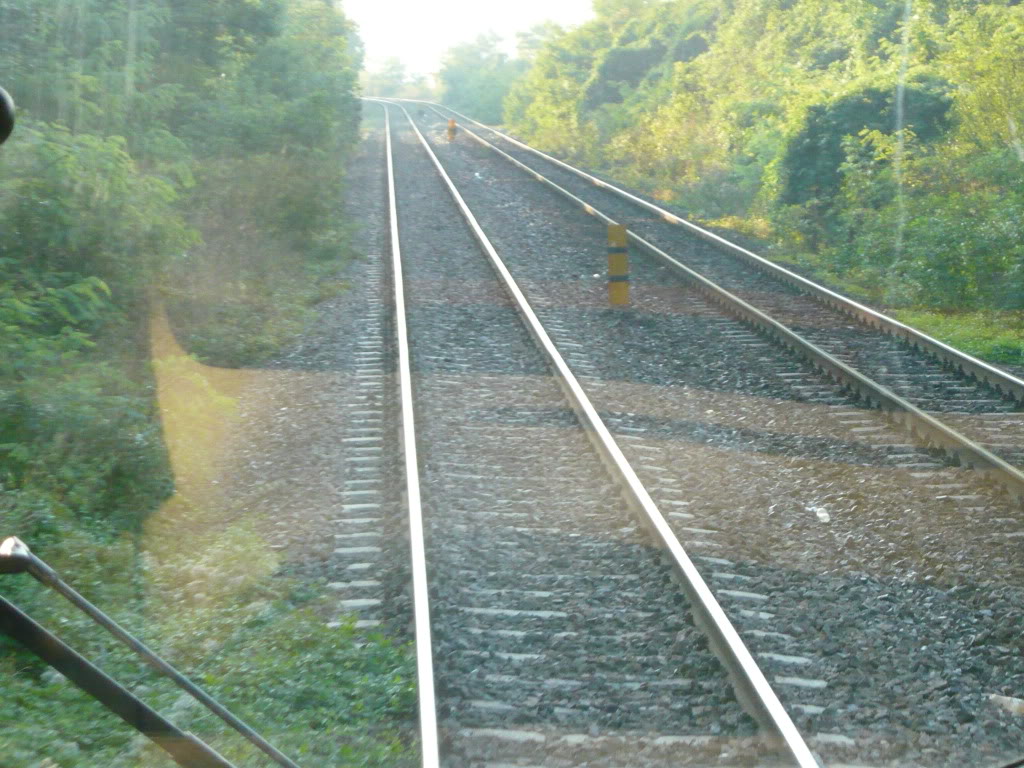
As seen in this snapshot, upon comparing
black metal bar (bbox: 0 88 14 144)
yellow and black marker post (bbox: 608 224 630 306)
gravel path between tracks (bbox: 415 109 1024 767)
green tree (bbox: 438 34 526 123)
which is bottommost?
gravel path between tracks (bbox: 415 109 1024 767)

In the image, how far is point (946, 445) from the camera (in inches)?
323

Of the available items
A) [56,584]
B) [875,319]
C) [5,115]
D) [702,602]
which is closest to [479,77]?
[875,319]

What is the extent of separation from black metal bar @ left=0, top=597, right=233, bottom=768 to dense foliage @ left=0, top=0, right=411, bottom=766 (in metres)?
1.82

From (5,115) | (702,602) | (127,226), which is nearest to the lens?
(5,115)

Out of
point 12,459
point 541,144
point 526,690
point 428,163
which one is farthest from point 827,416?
point 541,144

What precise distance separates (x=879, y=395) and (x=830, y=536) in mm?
2927

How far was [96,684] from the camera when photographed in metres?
2.29

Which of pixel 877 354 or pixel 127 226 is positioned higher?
pixel 127 226

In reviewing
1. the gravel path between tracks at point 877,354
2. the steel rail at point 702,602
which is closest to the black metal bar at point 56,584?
the steel rail at point 702,602

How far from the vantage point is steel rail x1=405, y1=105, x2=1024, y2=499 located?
298 inches

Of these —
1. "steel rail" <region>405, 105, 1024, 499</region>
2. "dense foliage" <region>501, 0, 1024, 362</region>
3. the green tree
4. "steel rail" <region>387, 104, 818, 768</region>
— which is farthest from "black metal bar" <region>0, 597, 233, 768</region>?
the green tree

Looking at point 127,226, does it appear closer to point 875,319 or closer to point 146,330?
point 146,330

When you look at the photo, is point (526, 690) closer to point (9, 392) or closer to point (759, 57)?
point (9, 392)

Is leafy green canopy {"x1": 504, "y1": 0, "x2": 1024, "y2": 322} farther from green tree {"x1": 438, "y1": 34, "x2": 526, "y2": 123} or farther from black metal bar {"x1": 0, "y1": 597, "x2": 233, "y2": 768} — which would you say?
green tree {"x1": 438, "y1": 34, "x2": 526, "y2": 123}
